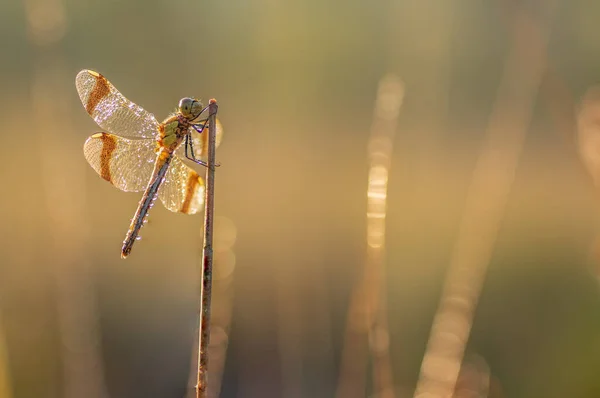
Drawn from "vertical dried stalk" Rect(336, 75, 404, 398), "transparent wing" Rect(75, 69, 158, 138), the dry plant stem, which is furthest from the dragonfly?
the dry plant stem

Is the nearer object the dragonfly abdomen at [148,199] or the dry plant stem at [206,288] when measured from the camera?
the dry plant stem at [206,288]

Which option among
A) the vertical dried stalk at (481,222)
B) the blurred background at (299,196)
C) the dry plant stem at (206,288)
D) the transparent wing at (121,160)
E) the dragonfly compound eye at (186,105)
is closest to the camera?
the dry plant stem at (206,288)

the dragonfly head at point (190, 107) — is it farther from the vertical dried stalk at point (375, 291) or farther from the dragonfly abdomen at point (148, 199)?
the vertical dried stalk at point (375, 291)

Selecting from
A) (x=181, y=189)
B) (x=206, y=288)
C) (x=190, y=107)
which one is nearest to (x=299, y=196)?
(x=181, y=189)

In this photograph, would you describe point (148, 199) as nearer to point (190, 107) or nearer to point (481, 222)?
point (190, 107)

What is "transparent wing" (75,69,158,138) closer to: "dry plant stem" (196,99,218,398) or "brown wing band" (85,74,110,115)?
"brown wing band" (85,74,110,115)

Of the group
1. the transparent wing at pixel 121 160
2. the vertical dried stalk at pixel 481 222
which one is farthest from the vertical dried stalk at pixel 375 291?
the transparent wing at pixel 121 160

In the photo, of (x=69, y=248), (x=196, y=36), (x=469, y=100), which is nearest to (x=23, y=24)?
(x=196, y=36)
